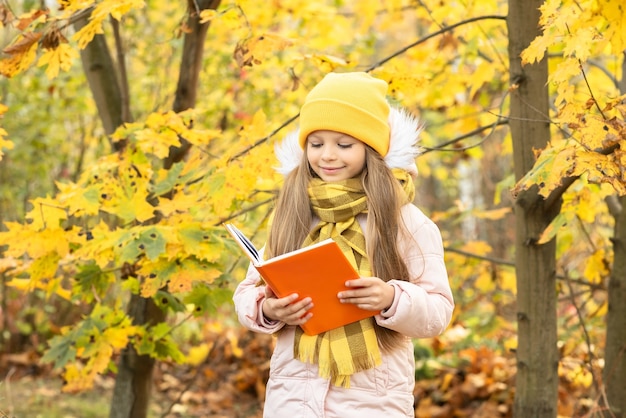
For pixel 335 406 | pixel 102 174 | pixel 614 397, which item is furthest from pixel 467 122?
pixel 335 406

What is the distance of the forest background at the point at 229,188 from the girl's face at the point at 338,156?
567 millimetres

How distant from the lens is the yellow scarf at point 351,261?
197 centimetres

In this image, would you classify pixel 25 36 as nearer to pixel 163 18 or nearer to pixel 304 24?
pixel 304 24

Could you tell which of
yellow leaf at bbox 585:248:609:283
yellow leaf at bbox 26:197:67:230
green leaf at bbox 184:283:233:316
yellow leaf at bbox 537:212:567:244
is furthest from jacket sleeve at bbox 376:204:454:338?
yellow leaf at bbox 585:248:609:283

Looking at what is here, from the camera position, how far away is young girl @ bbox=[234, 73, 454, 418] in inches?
77.2

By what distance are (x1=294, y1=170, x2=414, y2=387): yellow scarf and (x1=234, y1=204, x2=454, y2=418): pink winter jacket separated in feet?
0.16

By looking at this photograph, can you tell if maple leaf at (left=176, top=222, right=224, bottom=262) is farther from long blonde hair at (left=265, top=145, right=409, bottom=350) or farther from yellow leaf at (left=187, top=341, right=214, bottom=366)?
yellow leaf at (left=187, top=341, right=214, bottom=366)

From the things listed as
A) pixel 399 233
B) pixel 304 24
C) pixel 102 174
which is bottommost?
pixel 399 233

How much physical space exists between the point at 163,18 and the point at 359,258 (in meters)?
4.90

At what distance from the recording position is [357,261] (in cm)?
205

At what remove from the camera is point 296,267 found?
1.84 m

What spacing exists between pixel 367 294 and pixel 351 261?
0.50 ft

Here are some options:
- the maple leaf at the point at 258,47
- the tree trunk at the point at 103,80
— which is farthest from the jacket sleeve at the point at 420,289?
the tree trunk at the point at 103,80

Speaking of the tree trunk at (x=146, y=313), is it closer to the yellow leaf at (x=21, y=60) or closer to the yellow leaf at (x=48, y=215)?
the yellow leaf at (x=48, y=215)
